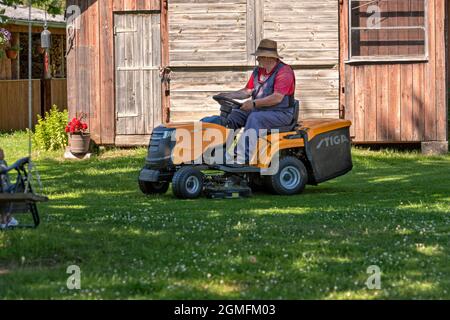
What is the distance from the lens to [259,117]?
14.1 meters

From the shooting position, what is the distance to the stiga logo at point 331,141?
1459 cm

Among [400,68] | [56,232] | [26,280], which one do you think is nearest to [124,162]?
[400,68]

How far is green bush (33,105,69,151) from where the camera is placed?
827 inches

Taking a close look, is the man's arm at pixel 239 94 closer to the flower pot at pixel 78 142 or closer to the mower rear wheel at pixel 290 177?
the mower rear wheel at pixel 290 177

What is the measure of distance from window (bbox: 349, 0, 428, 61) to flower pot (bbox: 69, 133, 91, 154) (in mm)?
4699

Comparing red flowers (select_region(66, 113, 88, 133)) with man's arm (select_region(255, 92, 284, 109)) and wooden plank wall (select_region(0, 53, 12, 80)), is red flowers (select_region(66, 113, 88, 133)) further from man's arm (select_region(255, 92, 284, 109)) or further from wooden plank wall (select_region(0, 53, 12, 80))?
wooden plank wall (select_region(0, 53, 12, 80))

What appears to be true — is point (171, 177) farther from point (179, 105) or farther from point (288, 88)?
point (179, 105)

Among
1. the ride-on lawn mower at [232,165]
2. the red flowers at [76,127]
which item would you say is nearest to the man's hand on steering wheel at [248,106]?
the ride-on lawn mower at [232,165]

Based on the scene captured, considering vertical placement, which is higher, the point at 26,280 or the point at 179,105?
the point at 179,105

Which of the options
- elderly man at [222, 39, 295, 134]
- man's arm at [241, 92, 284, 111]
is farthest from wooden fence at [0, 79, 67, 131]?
man's arm at [241, 92, 284, 111]

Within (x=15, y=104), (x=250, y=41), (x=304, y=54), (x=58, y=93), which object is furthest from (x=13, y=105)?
(x=304, y=54)

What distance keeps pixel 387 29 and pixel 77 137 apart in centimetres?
556

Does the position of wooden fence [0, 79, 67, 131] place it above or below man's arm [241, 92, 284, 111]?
above

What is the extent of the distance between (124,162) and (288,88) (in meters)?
5.57
